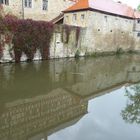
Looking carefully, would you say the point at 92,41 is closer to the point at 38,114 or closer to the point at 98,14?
the point at 98,14

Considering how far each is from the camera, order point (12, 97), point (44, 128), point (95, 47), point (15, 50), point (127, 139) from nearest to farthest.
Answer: point (127, 139)
point (44, 128)
point (12, 97)
point (15, 50)
point (95, 47)

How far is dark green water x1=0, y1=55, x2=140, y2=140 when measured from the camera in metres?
6.61

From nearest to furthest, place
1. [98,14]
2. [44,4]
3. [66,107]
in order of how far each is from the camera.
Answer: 1. [66,107]
2. [98,14]
3. [44,4]

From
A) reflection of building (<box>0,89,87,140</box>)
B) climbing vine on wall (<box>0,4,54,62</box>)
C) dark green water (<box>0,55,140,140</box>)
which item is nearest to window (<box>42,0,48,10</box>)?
climbing vine on wall (<box>0,4,54,62</box>)

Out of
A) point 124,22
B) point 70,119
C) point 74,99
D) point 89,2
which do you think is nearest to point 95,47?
point 89,2

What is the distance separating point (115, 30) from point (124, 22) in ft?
8.92

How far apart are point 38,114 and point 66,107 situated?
1.38m

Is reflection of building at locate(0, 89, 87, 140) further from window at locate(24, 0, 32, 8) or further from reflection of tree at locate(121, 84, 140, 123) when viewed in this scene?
window at locate(24, 0, 32, 8)

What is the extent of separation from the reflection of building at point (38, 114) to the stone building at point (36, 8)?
16.0 metres

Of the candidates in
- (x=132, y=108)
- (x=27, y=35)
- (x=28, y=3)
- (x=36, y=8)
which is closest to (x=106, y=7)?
(x=36, y=8)

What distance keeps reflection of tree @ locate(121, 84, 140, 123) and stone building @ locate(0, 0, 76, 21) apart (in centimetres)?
1648

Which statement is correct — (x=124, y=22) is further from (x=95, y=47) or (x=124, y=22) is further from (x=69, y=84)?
(x=69, y=84)

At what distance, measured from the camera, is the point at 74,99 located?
9789mm

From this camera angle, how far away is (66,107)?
8734 millimetres
